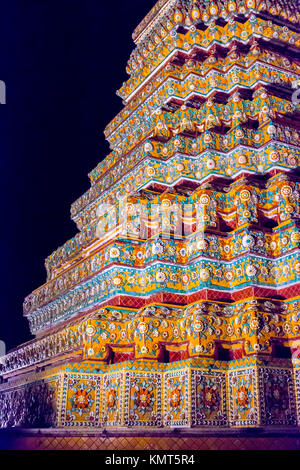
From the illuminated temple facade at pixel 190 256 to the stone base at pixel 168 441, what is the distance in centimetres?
12

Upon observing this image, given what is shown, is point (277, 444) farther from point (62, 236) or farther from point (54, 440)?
point (62, 236)

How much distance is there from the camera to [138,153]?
27.1ft

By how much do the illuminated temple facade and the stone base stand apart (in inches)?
4.7

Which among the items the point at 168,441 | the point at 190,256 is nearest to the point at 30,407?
the point at 168,441

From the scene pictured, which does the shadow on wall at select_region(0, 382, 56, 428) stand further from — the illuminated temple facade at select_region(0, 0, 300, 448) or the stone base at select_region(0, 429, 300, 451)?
the stone base at select_region(0, 429, 300, 451)

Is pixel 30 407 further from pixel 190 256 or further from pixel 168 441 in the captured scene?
pixel 190 256

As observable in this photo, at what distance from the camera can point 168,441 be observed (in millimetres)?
4945

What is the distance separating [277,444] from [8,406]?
557cm

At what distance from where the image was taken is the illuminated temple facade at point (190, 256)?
5883 millimetres

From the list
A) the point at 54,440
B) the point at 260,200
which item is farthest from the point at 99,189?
the point at 54,440

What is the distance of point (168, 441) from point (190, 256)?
9.15ft

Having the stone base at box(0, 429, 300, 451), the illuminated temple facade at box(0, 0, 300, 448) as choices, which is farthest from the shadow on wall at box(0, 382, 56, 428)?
the stone base at box(0, 429, 300, 451)

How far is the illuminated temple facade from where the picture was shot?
588 centimetres

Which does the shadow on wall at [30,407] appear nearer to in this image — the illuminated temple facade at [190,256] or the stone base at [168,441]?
the illuminated temple facade at [190,256]
